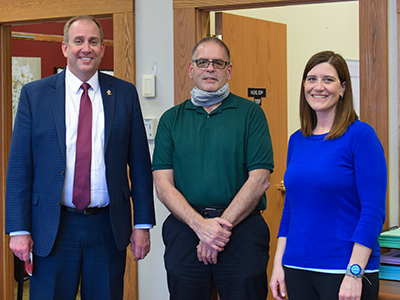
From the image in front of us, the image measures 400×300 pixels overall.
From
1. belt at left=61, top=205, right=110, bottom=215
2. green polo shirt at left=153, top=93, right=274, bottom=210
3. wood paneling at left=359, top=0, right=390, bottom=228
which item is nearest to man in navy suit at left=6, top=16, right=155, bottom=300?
belt at left=61, top=205, right=110, bottom=215

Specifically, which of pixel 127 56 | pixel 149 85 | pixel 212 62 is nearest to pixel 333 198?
pixel 212 62

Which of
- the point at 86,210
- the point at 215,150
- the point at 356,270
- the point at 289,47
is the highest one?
the point at 289,47

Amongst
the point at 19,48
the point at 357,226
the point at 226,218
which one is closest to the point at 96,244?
the point at 226,218

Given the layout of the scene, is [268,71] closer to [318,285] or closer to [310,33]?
[310,33]

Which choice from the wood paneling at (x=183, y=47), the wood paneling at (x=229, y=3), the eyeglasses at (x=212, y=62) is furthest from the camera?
the wood paneling at (x=183, y=47)

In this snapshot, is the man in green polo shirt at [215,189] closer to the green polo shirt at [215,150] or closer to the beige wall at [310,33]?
the green polo shirt at [215,150]

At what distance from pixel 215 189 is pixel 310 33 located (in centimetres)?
242

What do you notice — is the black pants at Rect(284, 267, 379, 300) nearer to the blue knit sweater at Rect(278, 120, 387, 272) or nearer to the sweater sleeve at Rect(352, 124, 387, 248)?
the blue knit sweater at Rect(278, 120, 387, 272)

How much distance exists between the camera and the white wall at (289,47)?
9.51 ft

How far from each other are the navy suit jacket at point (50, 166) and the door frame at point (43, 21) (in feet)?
2.99

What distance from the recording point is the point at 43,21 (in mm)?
3182

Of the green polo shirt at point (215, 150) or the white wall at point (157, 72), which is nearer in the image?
the green polo shirt at point (215, 150)

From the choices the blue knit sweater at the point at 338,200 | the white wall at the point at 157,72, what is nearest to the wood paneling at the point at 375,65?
the blue knit sweater at the point at 338,200

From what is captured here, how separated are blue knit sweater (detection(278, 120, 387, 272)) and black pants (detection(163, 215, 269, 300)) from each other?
1.22ft
